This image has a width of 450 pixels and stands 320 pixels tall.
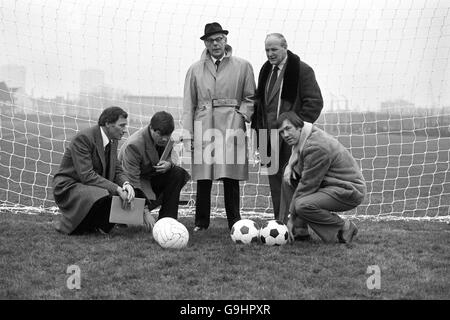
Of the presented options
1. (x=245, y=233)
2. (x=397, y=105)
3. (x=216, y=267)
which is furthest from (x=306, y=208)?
(x=397, y=105)

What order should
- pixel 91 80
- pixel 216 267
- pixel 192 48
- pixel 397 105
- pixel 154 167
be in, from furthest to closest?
pixel 397 105 < pixel 91 80 < pixel 192 48 < pixel 154 167 < pixel 216 267

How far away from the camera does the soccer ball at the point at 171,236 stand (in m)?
5.55

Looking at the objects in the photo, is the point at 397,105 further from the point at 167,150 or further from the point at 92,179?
the point at 92,179

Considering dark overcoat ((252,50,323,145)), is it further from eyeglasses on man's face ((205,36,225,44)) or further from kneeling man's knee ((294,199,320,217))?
kneeling man's knee ((294,199,320,217))

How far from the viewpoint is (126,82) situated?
9445 mm

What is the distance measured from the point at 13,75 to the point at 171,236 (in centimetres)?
522

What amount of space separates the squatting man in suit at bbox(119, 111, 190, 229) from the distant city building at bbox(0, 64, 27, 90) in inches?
143

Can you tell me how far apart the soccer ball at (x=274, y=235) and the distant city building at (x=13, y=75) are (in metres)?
5.37

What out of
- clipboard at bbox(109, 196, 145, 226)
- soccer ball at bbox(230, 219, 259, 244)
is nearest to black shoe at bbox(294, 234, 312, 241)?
soccer ball at bbox(230, 219, 259, 244)

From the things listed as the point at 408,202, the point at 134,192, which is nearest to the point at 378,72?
the point at 408,202

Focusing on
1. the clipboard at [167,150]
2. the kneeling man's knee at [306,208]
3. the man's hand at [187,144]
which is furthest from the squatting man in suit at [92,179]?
the kneeling man's knee at [306,208]

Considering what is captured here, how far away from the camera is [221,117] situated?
6.46m

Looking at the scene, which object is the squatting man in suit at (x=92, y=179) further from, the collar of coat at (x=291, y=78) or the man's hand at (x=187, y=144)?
the collar of coat at (x=291, y=78)
